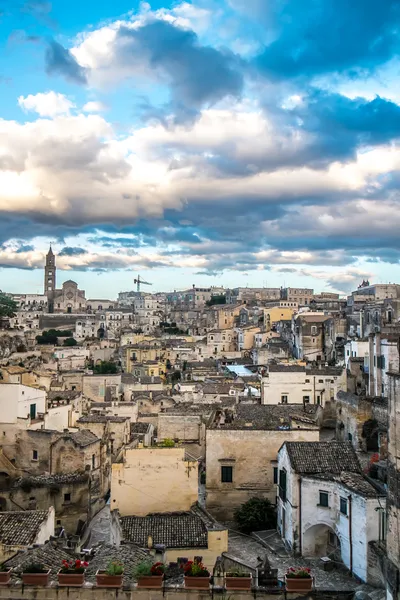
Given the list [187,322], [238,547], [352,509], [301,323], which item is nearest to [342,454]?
[352,509]

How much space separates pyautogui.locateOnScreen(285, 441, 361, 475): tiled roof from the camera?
74.3 feet

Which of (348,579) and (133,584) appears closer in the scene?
(133,584)

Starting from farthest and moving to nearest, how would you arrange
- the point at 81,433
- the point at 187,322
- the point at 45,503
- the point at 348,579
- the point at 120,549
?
the point at 187,322 < the point at 81,433 < the point at 45,503 < the point at 348,579 < the point at 120,549

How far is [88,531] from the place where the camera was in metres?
25.3

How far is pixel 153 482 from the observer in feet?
74.8

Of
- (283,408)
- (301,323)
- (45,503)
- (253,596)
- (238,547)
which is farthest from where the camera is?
(301,323)

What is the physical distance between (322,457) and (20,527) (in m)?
11.7

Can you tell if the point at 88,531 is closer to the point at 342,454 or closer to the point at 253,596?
the point at 342,454

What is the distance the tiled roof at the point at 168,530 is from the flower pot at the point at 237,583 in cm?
809

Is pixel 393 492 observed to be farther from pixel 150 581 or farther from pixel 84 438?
pixel 84 438

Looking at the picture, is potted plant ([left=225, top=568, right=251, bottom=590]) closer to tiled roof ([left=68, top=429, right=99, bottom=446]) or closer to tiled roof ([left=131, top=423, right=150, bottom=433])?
tiled roof ([left=68, top=429, right=99, bottom=446])

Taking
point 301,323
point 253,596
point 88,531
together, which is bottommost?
point 88,531

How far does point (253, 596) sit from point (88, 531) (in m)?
16.2

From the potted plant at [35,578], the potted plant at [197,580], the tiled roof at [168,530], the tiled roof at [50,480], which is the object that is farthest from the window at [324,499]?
the potted plant at [35,578]
